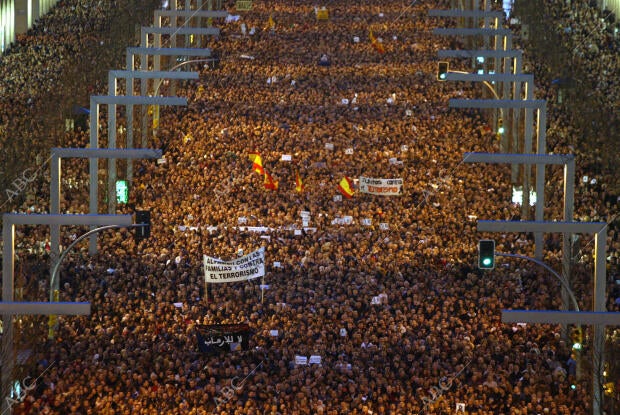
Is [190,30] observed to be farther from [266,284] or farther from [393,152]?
[266,284]

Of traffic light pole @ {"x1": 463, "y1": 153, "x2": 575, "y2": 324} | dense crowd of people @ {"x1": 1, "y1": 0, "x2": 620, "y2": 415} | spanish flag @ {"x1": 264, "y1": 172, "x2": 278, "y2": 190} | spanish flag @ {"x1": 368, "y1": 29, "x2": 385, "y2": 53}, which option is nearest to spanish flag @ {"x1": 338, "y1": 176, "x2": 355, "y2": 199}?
dense crowd of people @ {"x1": 1, "y1": 0, "x2": 620, "y2": 415}

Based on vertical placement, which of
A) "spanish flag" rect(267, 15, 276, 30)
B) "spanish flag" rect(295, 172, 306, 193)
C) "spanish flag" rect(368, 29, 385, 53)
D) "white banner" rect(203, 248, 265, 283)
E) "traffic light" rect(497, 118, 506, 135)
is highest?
"spanish flag" rect(267, 15, 276, 30)

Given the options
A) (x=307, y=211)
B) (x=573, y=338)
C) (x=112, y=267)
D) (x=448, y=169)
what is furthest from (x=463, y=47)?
(x=573, y=338)

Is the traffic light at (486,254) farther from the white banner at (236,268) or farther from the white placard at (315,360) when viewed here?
the white banner at (236,268)

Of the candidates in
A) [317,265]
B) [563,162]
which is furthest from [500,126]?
[563,162]

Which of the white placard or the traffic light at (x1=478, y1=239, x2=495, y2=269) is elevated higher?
the traffic light at (x1=478, y1=239, x2=495, y2=269)

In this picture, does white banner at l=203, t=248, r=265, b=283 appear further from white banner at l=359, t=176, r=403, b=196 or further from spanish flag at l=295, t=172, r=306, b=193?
spanish flag at l=295, t=172, r=306, b=193
